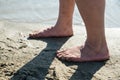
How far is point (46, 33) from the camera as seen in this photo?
2.28 m

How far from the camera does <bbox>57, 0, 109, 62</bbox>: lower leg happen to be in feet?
5.93

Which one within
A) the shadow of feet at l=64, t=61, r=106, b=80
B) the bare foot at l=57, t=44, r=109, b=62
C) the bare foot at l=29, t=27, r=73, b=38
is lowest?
the shadow of feet at l=64, t=61, r=106, b=80

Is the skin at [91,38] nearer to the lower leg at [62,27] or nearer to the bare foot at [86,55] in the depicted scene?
the bare foot at [86,55]

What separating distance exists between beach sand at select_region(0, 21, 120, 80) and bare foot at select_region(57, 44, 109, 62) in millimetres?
28

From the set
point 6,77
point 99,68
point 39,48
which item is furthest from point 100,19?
point 6,77

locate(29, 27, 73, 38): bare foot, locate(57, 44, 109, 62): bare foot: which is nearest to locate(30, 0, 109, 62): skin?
locate(57, 44, 109, 62): bare foot

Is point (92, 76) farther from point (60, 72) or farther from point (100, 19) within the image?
point (100, 19)

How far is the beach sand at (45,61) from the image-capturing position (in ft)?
5.70

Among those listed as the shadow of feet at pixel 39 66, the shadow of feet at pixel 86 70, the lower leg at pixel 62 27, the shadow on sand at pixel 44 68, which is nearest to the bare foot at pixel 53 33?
the lower leg at pixel 62 27

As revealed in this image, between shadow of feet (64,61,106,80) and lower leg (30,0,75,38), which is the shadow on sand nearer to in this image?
shadow of feet (64,61,106,80)

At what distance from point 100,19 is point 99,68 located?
28 centimetres

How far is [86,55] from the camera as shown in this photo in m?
1.90

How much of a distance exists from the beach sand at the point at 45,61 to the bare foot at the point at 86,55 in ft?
0.09

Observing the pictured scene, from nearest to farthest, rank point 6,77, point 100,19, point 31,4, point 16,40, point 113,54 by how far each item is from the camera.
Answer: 1. point 6,77
2. point 100,19
3. point 113,54
4. point 16,40
5. point 31,4
